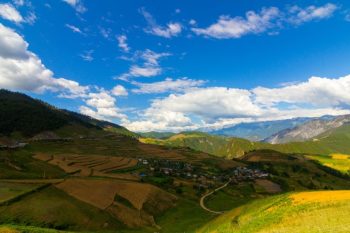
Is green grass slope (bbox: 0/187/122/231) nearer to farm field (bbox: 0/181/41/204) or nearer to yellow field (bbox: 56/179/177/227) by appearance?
farm field (bbox: 0/181/41/204)

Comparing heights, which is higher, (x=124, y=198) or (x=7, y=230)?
(x=7, y=230)

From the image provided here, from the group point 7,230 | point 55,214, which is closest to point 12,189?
point 55,214

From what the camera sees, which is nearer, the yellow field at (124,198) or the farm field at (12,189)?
the farm field at (12,189)

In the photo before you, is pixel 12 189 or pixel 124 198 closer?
pixel 12 189

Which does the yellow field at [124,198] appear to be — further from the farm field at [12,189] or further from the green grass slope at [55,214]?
the farm field at [12,189]

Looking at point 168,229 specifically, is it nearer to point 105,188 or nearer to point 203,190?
point 105,188

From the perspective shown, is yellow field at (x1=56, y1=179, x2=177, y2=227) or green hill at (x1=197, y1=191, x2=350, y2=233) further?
yellow field at (x1=56, y1=179, x2=177, y2=227)

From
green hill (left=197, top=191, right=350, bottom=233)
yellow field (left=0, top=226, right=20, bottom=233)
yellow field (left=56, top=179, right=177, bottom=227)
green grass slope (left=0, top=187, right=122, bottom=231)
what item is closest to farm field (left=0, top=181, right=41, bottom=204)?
green grass slope (left=0, top=187, right=122, bottom=231)

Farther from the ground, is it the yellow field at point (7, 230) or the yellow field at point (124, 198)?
the yellow field at point (7, 230)

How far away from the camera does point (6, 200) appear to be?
97.8 metres

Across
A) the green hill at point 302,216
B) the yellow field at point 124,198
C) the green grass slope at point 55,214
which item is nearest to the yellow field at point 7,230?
the green hill at point 302,216

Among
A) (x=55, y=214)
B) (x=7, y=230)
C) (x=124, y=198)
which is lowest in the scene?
(x=55, y=214)

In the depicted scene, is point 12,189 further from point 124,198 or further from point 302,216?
point 302,216

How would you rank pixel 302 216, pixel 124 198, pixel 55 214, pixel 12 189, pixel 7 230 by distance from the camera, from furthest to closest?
pixel 124 198 → pixel 12 189 → pixel 55 214 → pixel 302 216 → pixel 7 230
